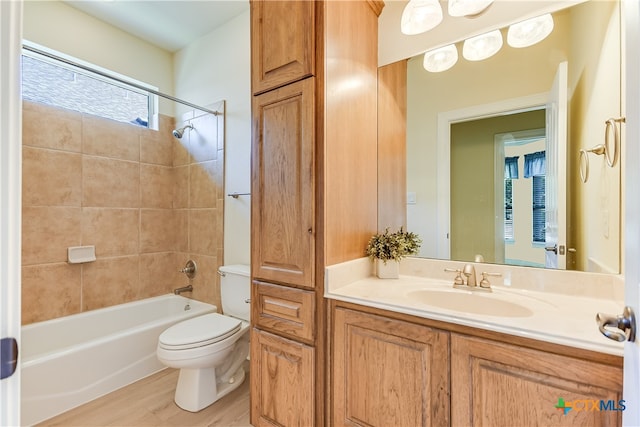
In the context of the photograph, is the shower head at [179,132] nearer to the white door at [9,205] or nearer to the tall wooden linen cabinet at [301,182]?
the tall wooden linen cabinet at [301,182]

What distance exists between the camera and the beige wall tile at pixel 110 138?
235cm

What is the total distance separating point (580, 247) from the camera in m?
1.26

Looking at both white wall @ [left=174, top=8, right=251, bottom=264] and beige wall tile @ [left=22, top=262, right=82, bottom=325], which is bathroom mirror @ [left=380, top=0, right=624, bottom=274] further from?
beige wall tile @ [left=22, top=262, right=82, bottom=325]

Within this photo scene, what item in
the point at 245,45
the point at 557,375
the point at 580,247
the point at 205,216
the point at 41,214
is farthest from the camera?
the point at 205,216

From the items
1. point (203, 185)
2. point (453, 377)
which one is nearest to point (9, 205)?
point (453, 377)

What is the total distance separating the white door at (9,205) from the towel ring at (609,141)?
165 cm

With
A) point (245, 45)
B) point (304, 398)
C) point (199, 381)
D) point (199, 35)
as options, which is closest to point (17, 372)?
point (304, 398)

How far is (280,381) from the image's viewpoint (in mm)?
1435

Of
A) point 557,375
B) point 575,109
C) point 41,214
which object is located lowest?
point 557,375

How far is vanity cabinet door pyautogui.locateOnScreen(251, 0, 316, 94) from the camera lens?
4.33 feet

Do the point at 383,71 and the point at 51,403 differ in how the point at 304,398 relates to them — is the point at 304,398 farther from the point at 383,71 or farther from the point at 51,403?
the point at 383,71

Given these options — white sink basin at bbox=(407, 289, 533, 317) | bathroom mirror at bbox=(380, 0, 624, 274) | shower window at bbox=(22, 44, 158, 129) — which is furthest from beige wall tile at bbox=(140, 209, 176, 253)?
white sink basin at bbox=(407, 289, 533, 317)

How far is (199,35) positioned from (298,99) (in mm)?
1942

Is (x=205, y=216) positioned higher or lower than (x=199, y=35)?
lower
